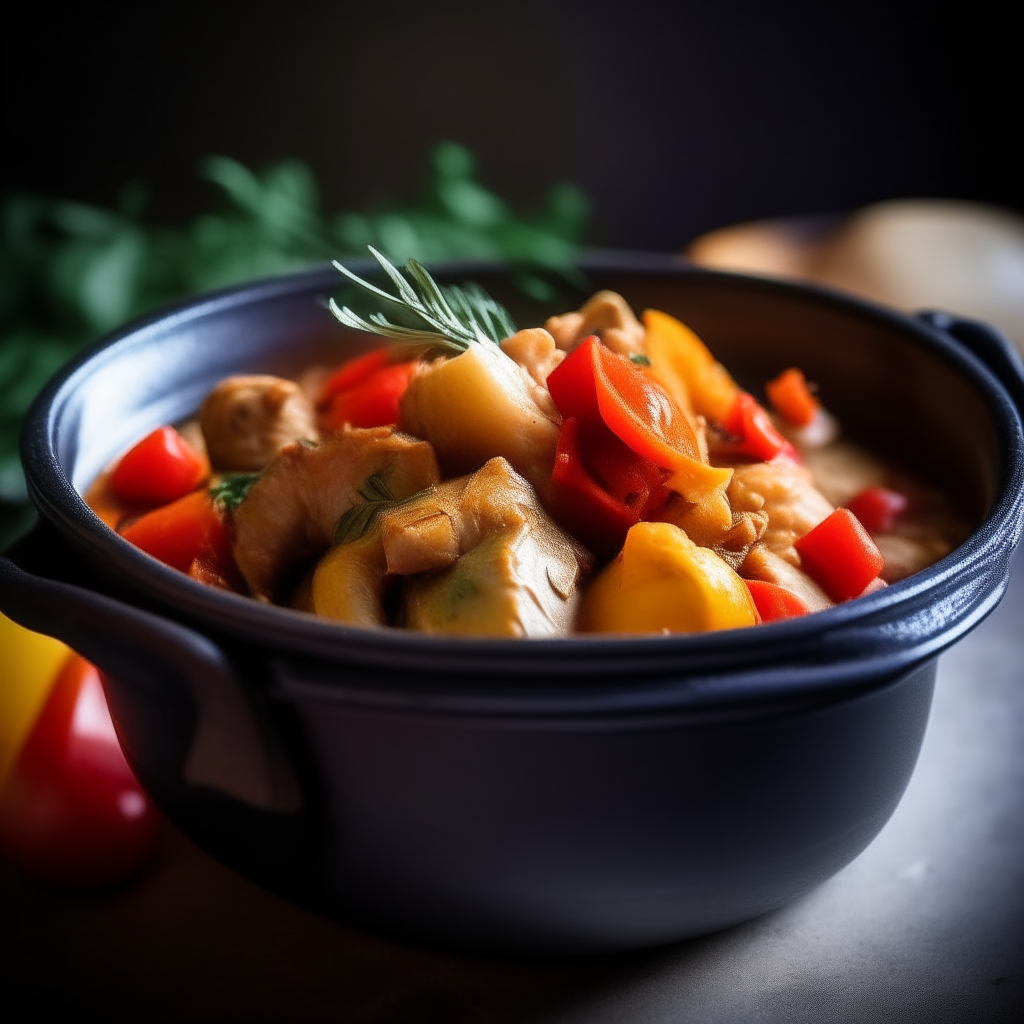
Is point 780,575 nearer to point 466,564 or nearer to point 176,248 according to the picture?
point 466,564

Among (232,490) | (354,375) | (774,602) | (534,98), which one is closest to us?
(774,602)

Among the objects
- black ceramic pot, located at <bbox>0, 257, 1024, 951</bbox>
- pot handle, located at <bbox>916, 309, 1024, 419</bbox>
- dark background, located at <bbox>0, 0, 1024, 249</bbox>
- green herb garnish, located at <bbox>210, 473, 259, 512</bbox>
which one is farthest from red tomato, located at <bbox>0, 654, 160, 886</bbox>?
dark background, located at <bbox>0, 0, 1024, 249</bbox>

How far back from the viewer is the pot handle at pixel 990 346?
1867mm

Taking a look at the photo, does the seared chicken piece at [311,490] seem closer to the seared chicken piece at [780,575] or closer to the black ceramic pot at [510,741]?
the black ceramic pot at [510,741]

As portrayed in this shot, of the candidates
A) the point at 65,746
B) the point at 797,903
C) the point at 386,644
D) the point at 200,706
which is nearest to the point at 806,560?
the point at 797,903

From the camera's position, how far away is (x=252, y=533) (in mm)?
1495

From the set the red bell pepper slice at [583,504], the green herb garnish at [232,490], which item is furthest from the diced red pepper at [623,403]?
the green herb garnish at [232,490]

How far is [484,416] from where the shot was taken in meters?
1.46

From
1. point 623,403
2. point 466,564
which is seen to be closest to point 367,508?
point 466,564

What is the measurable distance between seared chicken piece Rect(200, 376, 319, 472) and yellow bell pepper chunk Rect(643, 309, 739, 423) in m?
0.52

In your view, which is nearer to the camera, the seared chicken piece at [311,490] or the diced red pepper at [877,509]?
the seared chicken piece at [311,490]

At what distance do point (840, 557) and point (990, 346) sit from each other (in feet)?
2.03

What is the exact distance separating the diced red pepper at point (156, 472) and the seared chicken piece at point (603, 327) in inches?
21.9

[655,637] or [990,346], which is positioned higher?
[990,346]
